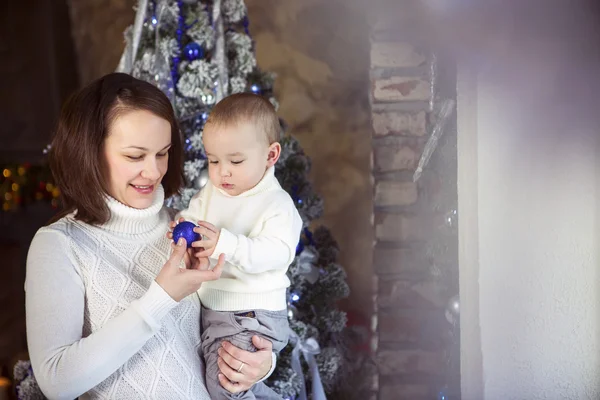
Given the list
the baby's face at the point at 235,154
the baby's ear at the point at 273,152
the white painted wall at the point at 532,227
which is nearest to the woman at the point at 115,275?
the baby's face at the point at 235,154

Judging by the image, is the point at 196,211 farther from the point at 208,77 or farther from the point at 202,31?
the point at 202,31

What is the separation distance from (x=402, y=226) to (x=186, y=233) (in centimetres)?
177

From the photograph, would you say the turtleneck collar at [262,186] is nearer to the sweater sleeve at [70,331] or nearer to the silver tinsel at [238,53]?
the sweater sleeve at [70,331]

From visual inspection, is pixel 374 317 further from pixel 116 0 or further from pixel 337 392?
pixel 116 0

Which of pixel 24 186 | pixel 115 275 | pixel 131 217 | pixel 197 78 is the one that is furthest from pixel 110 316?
pixel 24 186

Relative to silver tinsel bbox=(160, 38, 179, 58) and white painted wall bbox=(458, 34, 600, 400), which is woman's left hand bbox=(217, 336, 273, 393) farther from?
silver tinsel bbox=(160, 38, 179, 58)

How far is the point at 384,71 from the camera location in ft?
9.52

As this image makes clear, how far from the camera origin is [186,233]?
4.58ft

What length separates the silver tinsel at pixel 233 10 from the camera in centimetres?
227

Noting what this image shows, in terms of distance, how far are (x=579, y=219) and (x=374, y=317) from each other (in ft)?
5.37

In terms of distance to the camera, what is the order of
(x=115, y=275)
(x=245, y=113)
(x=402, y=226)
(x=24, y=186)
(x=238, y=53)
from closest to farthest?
1. (x=115, y=275)
2. (x=245, y=113)
3. (x=238, y=53)
4. (x=402, y=226)
5. (x=24, y=186)

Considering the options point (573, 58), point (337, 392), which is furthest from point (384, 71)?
point (337, 392)

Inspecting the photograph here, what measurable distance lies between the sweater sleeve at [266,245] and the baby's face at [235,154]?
106 millimetres

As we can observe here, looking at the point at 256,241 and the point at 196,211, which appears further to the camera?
the point at 196,211
